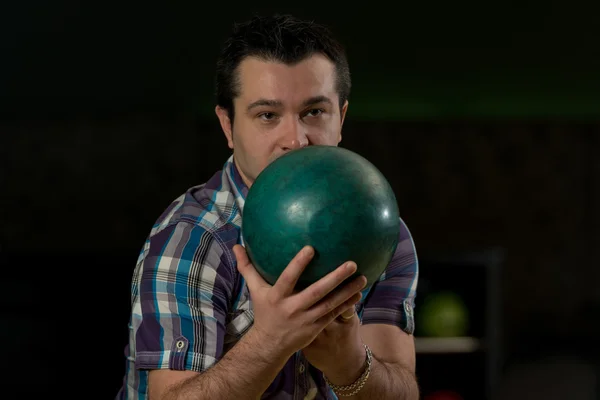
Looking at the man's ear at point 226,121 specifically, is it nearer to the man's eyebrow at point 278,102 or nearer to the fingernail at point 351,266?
the man's eyebrow at point 278,102

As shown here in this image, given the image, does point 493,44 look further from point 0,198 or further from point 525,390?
point 0,198

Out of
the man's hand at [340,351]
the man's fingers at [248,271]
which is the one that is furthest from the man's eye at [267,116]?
the man's hand at [340,351]

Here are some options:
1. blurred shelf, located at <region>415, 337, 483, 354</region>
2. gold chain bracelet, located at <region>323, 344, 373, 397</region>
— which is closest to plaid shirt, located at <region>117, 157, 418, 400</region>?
gold chain bracelet, located at <region>323, 344, 373, 397</region>

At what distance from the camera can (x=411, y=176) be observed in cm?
579

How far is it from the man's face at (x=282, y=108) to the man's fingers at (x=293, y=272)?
39 cm

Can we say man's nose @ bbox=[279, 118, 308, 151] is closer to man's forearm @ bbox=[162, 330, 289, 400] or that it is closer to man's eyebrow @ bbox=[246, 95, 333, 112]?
man's eyebrow @ bbox=[246, 95, 333, 112]

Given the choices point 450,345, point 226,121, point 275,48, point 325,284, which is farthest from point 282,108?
point 450,345

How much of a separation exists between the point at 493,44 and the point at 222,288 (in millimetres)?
3364

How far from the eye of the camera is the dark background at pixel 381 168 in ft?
15.4

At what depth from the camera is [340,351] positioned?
164cm

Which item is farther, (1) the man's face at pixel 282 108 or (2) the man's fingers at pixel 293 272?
(1) the man's face at pixel 282 108

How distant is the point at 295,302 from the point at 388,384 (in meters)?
0.50

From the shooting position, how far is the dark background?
4.69 m

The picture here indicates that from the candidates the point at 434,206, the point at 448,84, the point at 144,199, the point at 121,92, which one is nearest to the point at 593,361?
the point at 434,206
